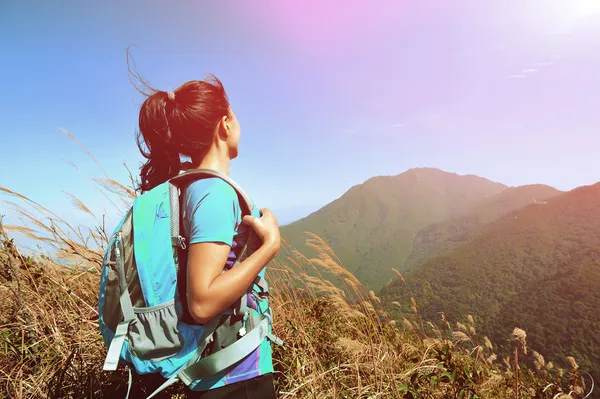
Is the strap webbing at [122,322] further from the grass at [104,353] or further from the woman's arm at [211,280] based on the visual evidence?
the grass at [104,353]

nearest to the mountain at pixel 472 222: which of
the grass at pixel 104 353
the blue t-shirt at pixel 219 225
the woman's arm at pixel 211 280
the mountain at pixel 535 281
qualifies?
the mountain at pixel 535 281

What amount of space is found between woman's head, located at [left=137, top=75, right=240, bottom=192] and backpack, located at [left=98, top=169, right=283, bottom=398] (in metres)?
0.21

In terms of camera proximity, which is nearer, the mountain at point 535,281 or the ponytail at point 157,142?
the ponytail at point 157,142

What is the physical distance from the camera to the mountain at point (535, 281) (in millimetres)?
49656

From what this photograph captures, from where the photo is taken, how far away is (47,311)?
96.5 inches

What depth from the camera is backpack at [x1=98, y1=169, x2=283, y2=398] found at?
1047 mm

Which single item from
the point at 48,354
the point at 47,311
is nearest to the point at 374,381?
the point at 48,354

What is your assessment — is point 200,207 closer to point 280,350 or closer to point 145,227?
point 145,227

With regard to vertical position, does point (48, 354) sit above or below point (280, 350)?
above

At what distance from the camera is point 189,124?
124cm

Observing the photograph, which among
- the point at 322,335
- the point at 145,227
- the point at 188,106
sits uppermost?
the point at 188,106

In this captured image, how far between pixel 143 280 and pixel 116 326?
0.22 m

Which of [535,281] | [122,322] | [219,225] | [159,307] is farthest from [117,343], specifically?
[535,281]

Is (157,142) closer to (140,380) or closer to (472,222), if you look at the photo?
(140,380)
